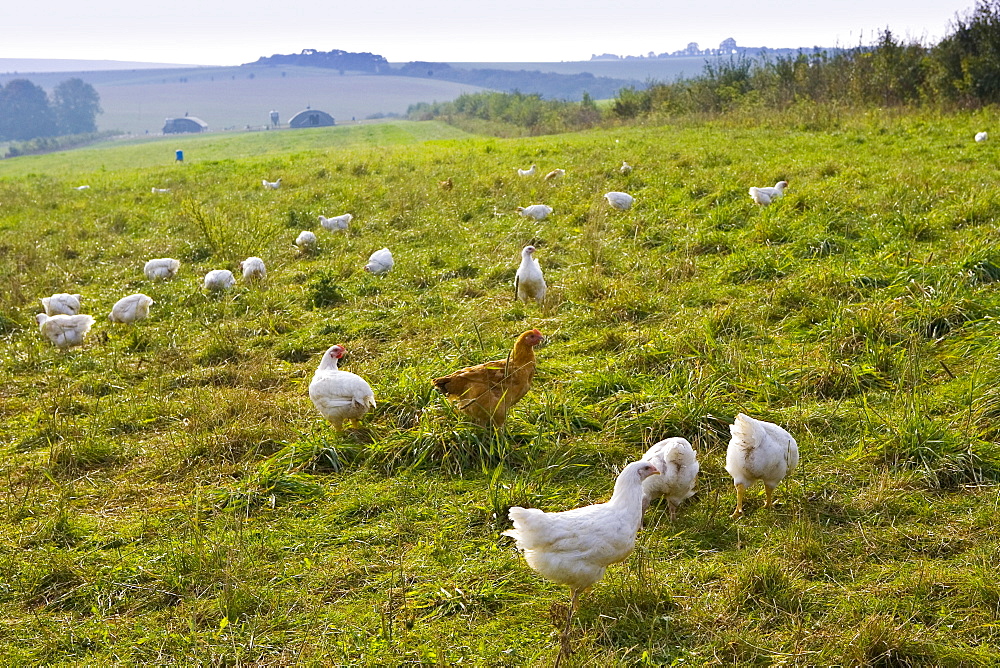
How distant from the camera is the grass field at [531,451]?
312cm

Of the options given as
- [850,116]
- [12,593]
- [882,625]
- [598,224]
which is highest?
[850,116]

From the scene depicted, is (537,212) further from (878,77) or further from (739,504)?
(878,77)

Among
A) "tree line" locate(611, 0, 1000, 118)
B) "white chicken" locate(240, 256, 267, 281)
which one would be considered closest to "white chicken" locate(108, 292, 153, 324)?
"white chicken" locate(240, 256, 267, 281)

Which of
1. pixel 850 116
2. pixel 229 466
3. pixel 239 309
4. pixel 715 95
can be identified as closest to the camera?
pixel 229 466

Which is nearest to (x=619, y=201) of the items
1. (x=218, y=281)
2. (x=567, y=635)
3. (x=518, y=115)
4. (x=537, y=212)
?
(x=537, y=212)

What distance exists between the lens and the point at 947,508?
3.70 meters

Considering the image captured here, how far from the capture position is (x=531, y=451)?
447 centimetres

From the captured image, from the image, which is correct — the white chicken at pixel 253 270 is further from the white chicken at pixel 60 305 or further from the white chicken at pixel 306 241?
the white chicken at pixel 60 305

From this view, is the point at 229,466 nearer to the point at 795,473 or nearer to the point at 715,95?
the point at 795,473

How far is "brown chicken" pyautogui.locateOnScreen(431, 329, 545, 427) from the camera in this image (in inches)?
181

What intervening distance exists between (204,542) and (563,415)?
7.17 ft

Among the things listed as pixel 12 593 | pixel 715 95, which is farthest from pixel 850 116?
pixel 12 593

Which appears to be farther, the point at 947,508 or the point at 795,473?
the point at 795,473

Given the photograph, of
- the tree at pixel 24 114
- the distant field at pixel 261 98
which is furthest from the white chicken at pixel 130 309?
the tree at pixel 24 114
